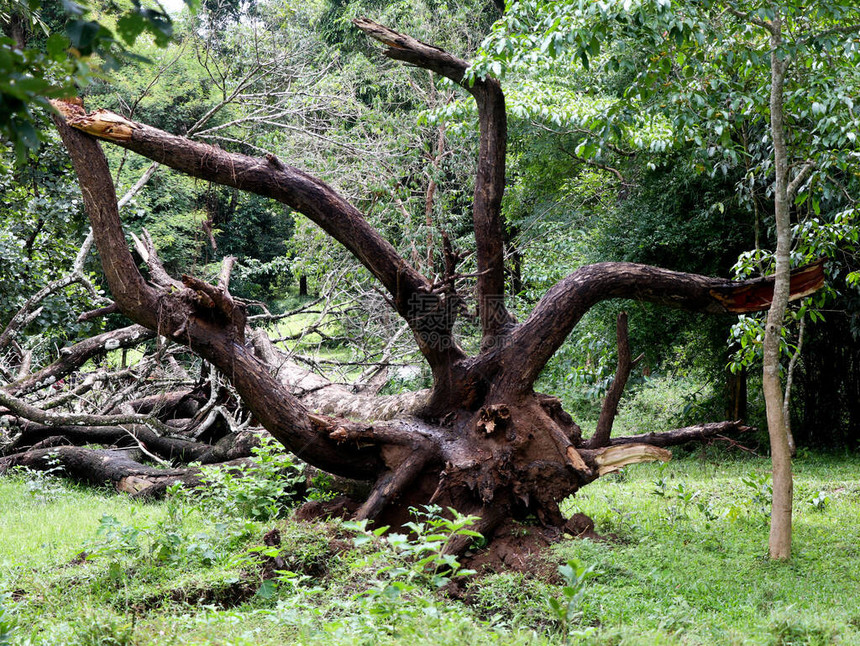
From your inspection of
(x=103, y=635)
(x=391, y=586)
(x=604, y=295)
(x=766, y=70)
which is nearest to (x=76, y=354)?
(x=103, y=635)

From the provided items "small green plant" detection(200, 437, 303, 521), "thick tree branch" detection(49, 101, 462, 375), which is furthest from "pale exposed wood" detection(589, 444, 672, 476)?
"small green plant" detection(200, 437, 303, 521)

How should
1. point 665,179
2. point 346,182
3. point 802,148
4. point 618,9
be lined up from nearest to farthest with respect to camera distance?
point 618,9 < point 802,148 < point 665,179 < point 346,182

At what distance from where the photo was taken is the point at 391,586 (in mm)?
3096

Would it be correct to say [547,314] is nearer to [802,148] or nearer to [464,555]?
[464,555]

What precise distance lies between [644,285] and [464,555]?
8.44 feet

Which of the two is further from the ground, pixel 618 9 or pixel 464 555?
pixel 618 9

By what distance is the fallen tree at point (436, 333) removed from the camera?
206 inches

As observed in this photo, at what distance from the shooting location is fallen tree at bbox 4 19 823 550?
17.2 feet

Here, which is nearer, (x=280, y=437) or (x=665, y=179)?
(x=280, y=437)

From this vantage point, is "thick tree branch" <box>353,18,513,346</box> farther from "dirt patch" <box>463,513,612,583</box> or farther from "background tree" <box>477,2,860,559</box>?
"dirt patch" <box>463,513,612,583</box>

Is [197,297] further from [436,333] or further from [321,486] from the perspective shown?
[321,486]

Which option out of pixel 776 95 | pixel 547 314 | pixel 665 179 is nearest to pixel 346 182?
pixel 665 179

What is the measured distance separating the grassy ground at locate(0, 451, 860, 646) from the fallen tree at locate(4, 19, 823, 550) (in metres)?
0.60

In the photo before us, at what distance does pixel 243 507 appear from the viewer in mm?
5637
